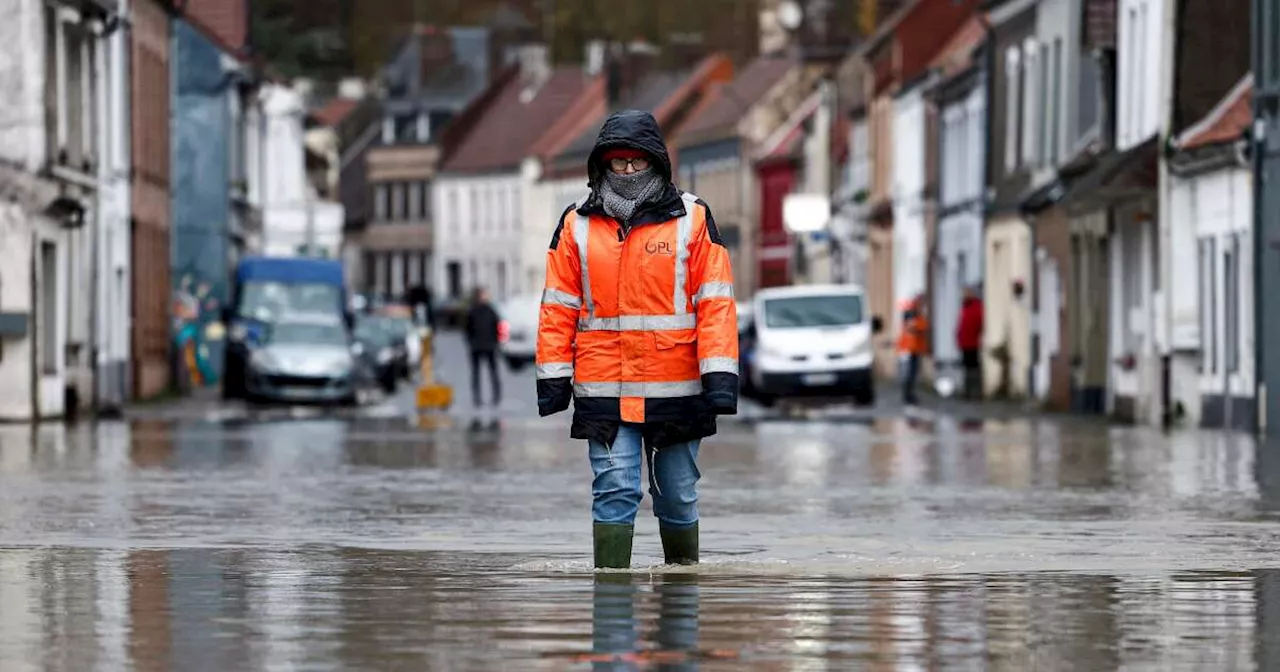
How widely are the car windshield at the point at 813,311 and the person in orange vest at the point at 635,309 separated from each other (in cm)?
3572

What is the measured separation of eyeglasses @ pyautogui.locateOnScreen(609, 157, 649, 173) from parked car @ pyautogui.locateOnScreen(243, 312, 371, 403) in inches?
1398

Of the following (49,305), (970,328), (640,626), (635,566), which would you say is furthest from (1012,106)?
(640,626)

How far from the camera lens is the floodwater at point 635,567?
35.7 ft

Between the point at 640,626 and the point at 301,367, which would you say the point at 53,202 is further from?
the point at 640,626

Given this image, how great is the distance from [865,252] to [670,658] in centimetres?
6980

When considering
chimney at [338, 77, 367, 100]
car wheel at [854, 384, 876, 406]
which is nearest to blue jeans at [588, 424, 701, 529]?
car wheel at [854, 384, 876, 406]

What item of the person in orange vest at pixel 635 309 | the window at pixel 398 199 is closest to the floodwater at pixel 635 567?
the person in orange vest at pixel 635 309

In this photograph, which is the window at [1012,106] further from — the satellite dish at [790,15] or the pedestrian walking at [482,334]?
the satellite dish at [790,15]

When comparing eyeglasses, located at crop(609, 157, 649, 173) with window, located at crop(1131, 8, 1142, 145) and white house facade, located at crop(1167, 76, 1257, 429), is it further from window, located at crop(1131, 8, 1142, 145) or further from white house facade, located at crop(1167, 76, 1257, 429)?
window, located at crop(1131, 8, 1142, 145)

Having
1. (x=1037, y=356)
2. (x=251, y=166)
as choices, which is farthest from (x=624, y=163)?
(x=251, y=166)

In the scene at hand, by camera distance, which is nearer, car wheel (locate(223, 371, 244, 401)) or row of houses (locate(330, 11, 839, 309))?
car wheel (locate(223, 371, 244, 401))

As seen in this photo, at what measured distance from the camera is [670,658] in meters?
10.5

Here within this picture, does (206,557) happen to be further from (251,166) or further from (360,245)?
(360,245)

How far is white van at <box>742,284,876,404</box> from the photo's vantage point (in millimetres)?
48625
